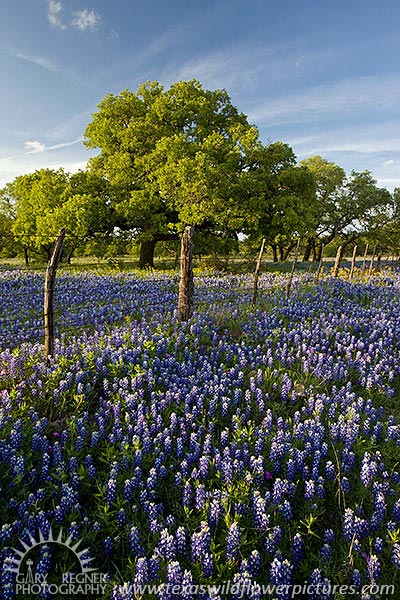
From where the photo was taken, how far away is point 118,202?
24375 mm

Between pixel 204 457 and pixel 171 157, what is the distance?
2080 centimetres

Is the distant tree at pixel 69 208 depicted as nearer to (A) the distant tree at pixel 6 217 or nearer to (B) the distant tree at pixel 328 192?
(A) the distant tree at pixel 6 217

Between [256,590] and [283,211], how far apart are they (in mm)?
22308

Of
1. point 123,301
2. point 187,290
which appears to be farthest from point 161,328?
point 123,301

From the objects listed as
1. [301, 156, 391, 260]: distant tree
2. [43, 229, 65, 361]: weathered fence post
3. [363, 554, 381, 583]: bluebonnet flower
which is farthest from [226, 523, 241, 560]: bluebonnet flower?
[301, 156, 391, 260]: distant tree

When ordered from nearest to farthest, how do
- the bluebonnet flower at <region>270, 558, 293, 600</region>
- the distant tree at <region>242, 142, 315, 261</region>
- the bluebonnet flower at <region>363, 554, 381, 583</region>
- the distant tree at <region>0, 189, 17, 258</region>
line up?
the bluebonnet flower at <region>270, 558, 293, 600</region>
the bluebonnet flower at <region>363, 554, 381, 583</region>
the distant tree at <region>242, 142, 315, 261</region>
the distant tree at <region>0, 189, 17, 258</region>

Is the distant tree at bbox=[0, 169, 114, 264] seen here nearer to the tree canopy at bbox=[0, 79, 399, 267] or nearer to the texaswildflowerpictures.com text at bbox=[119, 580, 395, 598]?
the tree canopy at bbox=[0, 79, 399, 267]

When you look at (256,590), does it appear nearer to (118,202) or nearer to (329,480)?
(329,480)

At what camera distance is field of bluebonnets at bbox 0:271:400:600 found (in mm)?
3203

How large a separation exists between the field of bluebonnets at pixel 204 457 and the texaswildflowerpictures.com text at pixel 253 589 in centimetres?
3

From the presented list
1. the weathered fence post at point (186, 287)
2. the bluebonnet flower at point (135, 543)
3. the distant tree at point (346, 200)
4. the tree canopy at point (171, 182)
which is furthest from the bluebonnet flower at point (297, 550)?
the distant tree at point (346, 200)

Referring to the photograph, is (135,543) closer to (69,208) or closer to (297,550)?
(297,550)

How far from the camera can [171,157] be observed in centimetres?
2211

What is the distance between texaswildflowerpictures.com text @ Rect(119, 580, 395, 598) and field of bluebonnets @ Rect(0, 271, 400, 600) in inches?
1.2
